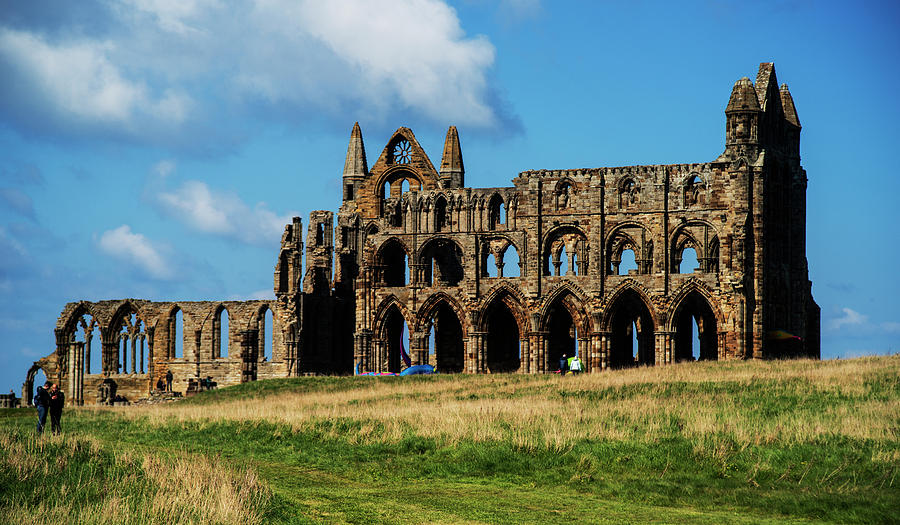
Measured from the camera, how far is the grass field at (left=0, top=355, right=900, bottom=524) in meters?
20.8

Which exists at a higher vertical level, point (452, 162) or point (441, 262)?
point (452, 162)

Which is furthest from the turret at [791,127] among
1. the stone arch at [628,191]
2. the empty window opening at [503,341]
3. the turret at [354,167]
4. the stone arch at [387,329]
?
the turret at [354,167]

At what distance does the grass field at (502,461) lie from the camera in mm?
20797

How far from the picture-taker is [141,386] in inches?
2813

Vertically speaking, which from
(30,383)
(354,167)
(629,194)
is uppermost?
(354,167)

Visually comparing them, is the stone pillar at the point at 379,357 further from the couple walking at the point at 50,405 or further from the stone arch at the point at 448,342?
the couple walking at the point at 50,405

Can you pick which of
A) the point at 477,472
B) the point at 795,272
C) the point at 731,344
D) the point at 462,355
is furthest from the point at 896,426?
the point at 462,355

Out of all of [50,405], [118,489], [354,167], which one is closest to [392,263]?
[354,167]

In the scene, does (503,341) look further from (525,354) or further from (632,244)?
(632,244)

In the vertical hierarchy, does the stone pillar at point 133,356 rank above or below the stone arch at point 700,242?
below

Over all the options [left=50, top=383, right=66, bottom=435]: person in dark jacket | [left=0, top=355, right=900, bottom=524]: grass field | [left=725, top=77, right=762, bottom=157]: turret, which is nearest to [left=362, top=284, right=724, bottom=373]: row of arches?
[left=725, top=77, right=762, bottom=157]: turret

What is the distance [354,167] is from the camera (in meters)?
76.6

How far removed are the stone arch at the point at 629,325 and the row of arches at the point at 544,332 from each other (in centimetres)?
5

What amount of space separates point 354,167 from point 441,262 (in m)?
10.8
